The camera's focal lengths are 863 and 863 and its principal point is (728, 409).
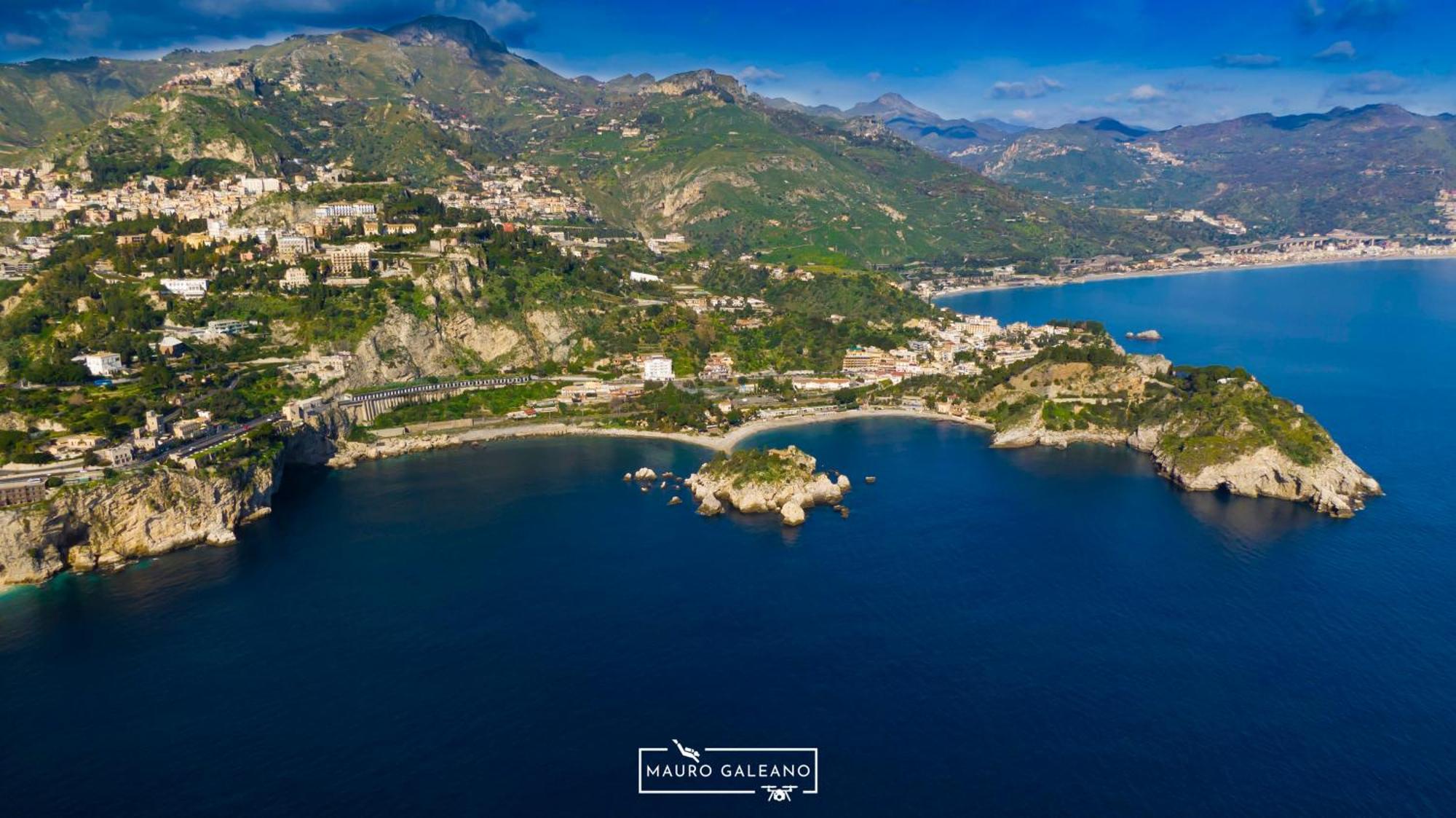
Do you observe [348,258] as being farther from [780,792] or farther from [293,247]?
[780,792]

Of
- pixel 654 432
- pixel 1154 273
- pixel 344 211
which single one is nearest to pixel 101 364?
pixel 654 432

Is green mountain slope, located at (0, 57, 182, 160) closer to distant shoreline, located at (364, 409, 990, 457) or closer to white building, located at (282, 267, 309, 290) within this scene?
white building, located at (282, 267, 309, 290)

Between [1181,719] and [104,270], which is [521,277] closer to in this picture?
[104,270]

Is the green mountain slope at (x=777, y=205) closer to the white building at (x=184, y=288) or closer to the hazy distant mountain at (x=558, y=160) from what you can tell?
the hazy distant mountain at (x=558, y=160)

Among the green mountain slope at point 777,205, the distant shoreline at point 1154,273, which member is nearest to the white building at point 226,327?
the green mountain slope at point 777,205

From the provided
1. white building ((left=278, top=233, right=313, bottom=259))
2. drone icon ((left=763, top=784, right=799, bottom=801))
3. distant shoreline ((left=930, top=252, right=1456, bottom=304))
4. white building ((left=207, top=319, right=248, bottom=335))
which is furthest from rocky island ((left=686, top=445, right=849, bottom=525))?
distant shoreline ((left=930, top=252, right=1456, bottom=304))

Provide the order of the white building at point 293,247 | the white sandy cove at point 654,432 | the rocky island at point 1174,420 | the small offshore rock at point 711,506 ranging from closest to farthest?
the small offshore rock at point 711,506, the rocky island at point 1174,420, the white sandy cove at point 654,432, the white building at point 293,247

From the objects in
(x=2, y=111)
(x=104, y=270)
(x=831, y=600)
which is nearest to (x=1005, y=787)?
(x=831, y=600)
